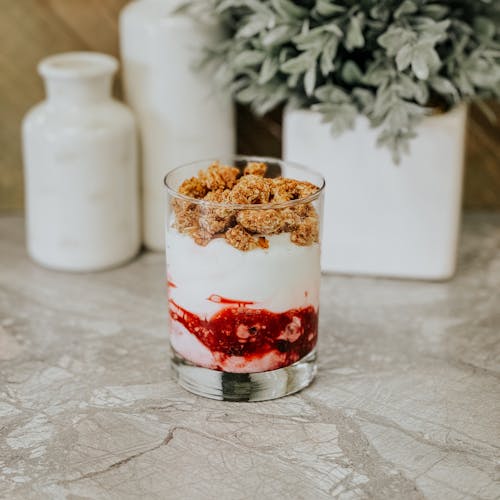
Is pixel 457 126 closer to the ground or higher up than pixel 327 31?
closer to the ground

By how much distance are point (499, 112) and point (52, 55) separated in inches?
26.9

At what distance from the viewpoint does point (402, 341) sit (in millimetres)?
1155

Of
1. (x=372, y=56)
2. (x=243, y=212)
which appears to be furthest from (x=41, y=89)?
(x=243, y=212)

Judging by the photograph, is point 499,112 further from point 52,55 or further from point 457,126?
point 52,55

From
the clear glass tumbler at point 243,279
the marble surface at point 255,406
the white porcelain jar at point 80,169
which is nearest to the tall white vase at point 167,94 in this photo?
the white porcelain jar at point 80,169

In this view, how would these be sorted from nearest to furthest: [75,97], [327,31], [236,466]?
1. [236,466]
2. [327,31]
3. [75,97]

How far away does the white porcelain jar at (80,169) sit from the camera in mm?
1289

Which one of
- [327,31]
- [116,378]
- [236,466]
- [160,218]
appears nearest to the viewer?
[236,466]

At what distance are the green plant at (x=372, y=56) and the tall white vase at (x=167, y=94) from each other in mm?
57

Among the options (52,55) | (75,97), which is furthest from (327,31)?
(52,55)

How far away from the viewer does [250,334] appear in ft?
3.20

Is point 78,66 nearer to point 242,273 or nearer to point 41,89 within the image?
point 41,89

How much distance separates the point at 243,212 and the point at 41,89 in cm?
67

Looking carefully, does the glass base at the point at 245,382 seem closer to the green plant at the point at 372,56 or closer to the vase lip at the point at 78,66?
the green plant at the point at 372,56
